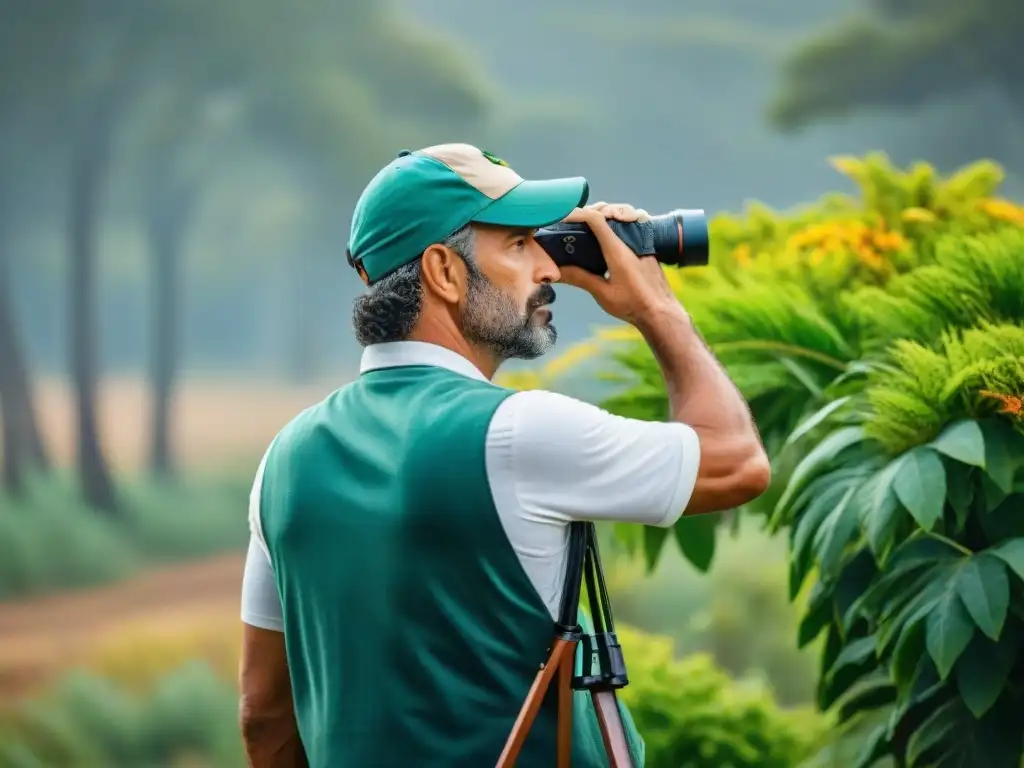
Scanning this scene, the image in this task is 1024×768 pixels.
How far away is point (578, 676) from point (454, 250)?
46cm

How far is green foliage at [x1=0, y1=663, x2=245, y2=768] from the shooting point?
4.89 metres

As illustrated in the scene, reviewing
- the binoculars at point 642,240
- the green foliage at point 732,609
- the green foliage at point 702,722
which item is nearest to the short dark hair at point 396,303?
the binoculars at point 642,240

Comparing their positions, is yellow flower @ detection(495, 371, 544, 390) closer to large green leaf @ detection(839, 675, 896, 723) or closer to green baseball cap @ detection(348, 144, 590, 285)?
large green leaf @ detection(839, 675, 896, 723)

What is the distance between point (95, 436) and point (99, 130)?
1.20 meters

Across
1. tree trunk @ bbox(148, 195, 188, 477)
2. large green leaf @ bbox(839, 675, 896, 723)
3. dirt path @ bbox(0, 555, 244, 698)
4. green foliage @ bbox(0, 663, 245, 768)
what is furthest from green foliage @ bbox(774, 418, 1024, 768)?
tree trunk @ bbox(148, 195, 188, 477)

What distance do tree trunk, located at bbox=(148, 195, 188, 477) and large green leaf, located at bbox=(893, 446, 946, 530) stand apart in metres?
3.86

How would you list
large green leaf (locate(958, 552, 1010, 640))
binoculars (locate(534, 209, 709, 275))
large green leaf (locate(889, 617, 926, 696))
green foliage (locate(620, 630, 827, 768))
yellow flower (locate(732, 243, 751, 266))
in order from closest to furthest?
binoculars (locate(534, 209, 709, 275)) < large green leaf (locate(958, 552, 1010, 640)) < large green leaf (locate(889, 617, 926, 696)) < yellow flower (locate(732, 243, 751, 266)) < green foliage (locate(620, 630, 827, 768))

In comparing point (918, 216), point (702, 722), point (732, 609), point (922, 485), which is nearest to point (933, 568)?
point (922, 485)

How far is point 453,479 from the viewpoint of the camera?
1.32 m

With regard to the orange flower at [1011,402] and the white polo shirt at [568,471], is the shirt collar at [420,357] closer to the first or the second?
the white polo shirt at [568,471]

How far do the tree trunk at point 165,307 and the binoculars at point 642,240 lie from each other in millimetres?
4102

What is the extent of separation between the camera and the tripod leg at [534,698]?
51.7 inches

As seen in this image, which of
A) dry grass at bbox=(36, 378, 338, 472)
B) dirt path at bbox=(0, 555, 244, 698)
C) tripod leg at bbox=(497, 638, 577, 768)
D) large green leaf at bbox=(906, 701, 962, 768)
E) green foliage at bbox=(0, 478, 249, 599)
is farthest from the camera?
dry grass at bbox=(36, 378, 338, 472)

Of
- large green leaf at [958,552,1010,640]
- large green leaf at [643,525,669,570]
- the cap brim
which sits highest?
the cap brim
